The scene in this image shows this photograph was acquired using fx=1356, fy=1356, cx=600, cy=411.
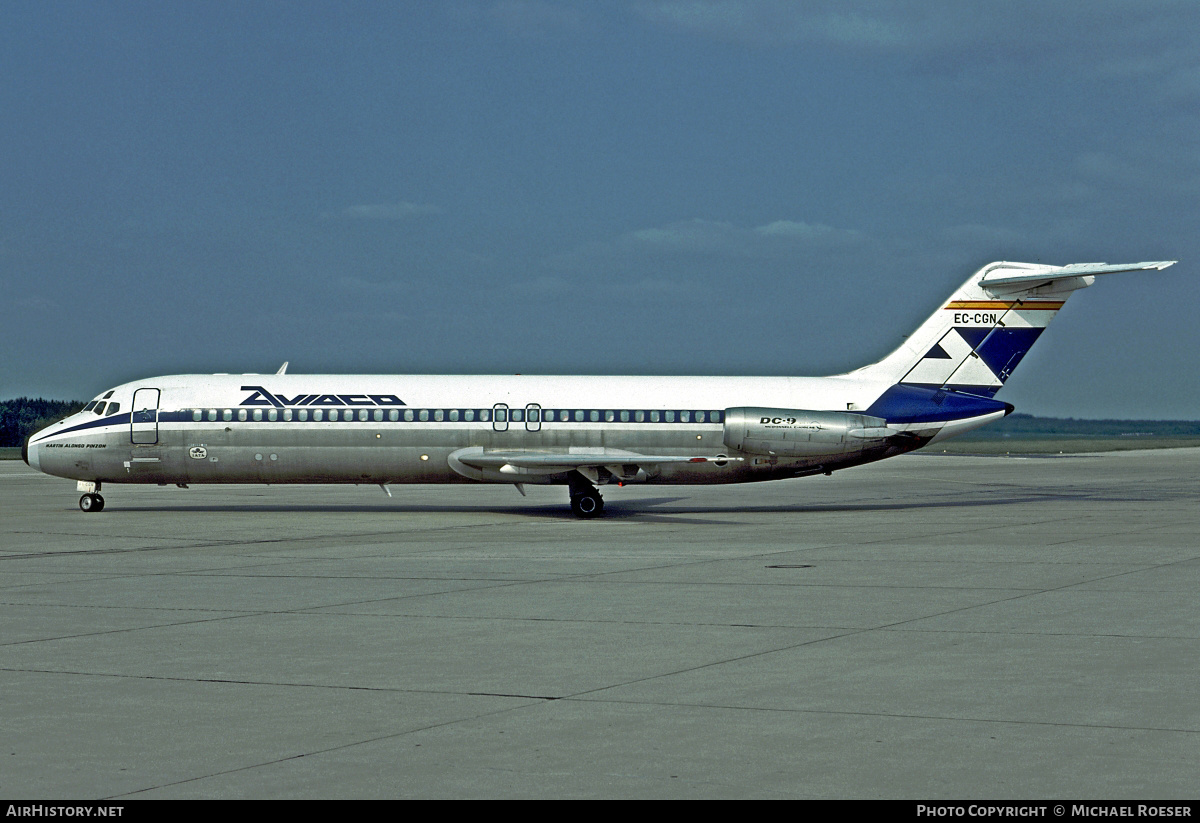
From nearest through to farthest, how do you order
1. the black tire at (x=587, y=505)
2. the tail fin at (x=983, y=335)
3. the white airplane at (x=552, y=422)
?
the black tire at (x=587, y=505), the white airplane at (x=552, y=422), the tail fin at (x=983, y=335)

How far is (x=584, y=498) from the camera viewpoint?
102ft

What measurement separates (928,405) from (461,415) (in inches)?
435

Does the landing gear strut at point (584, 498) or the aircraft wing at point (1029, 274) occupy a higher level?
the aircraft wing at point (1029, 274)

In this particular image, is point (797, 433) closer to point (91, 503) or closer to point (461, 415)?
point (461, 415)

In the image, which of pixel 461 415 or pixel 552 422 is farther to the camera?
pixel 552 422

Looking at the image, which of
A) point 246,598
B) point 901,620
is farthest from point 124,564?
point 901,620

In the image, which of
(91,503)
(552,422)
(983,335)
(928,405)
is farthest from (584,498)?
(91,503)

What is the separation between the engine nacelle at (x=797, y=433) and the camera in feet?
102

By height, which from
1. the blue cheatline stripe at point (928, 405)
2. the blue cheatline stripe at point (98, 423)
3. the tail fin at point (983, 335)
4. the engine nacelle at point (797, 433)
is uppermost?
the tail fin at point (983, 335)

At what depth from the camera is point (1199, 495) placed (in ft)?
131

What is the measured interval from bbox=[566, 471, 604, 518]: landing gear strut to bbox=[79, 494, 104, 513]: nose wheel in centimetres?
1151

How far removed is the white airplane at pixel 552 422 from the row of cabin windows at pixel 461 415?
0.03 m

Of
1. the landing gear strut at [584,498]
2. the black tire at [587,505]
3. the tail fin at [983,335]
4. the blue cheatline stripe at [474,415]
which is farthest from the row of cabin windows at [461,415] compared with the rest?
the tail fin at [983,335]

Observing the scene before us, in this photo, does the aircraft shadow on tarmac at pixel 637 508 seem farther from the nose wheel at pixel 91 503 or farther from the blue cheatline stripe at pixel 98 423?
the blue cheatline stripe at pixel 98 423
